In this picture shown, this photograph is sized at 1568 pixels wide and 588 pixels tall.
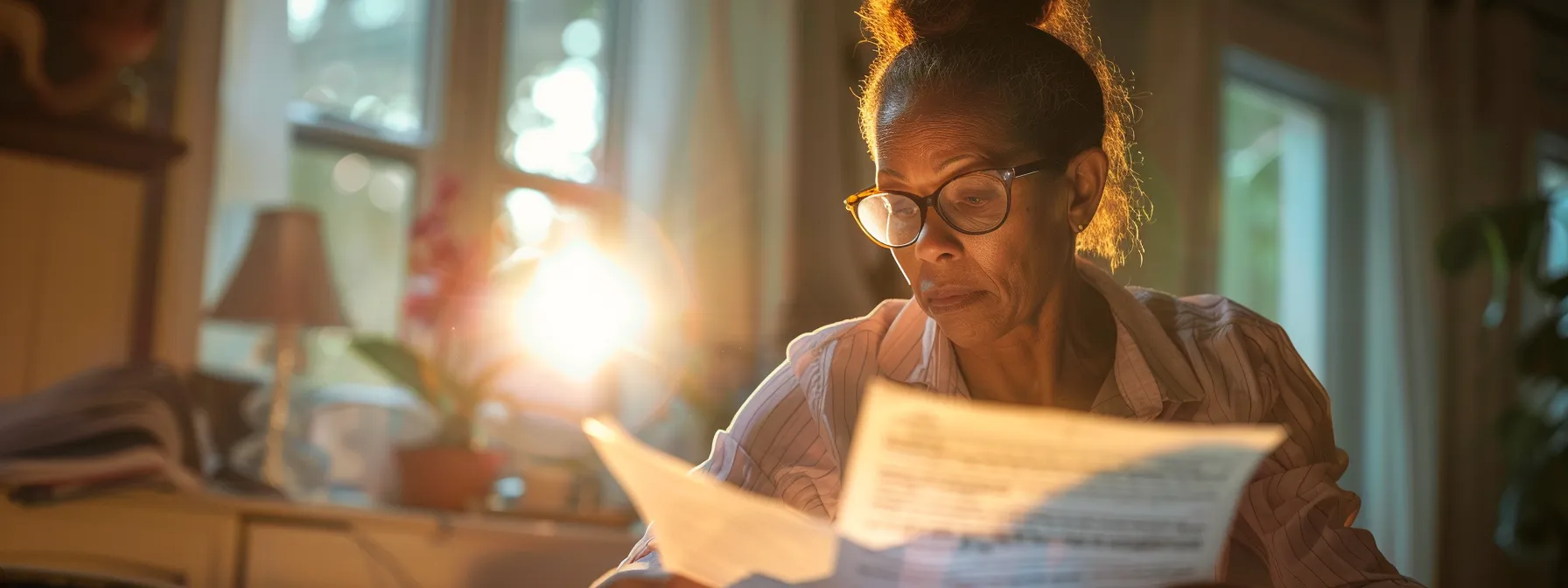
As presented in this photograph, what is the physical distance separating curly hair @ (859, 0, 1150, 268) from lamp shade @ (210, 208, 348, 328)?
43.9 inches

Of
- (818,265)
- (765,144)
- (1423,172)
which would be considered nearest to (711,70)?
(765,144)

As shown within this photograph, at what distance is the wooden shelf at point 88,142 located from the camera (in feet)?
5.69

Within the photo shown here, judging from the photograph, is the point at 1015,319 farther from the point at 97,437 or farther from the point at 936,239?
the point at 97,437

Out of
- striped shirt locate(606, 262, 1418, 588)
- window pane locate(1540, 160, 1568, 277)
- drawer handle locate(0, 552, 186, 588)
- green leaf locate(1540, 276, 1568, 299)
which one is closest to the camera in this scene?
striped shirt locate(606, 262, 1418, 588)

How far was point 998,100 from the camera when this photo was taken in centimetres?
98

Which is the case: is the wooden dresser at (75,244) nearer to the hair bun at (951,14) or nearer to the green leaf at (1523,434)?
the hair bun at (951,14)

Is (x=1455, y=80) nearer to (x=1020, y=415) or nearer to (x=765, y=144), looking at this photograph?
(x=765, y=144)

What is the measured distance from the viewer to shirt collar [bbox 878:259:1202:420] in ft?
3.38

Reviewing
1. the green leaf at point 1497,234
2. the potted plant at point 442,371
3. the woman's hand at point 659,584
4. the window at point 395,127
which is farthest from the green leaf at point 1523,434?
the woman's hand at point 659,584

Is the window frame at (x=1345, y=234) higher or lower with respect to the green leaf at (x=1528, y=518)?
higher

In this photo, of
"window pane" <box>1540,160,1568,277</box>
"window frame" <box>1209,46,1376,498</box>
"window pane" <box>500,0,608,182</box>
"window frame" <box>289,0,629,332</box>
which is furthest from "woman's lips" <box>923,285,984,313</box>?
"window pane" <box>1540,160,1568,277</box>

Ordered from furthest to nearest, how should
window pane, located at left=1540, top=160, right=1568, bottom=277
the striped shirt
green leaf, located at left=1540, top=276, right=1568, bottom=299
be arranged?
window pane, located at left=1540, top=160, right=1568, bottom=277 → green leaf, located at left=1540, top=276, right=1568, bottom=299 → the striped shirt

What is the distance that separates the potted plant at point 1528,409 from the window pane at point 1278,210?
58 cm

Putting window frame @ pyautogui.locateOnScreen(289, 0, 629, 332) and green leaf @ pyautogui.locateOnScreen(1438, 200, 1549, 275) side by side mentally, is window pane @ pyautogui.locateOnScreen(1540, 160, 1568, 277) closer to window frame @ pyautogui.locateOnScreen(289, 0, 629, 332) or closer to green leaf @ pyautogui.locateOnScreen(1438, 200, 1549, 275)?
green leaf @ pyautogui.locateOnScreen(1438, 200, 1549, 275)
